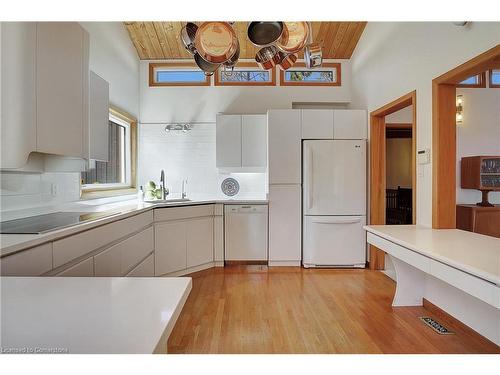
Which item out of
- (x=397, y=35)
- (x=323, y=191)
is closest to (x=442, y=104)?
(x=397, y=35)

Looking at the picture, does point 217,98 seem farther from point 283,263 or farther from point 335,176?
point 283,263

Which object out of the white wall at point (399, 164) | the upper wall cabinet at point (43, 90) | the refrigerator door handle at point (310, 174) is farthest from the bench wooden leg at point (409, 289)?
the white wall at point (399, 164)

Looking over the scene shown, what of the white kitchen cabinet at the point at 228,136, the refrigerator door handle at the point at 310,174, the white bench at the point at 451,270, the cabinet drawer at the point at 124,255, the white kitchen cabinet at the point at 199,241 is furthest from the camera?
the white kitchen cabinet at the point at 228,136

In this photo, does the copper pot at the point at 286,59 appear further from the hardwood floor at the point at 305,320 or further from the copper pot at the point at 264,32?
the hardwood floor at the point at 305,320

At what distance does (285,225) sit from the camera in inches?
151

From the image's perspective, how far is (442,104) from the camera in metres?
2.45

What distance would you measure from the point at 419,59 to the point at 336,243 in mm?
2218

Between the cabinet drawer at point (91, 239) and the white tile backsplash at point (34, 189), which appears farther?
the white tile backsplash at point (34, 189)

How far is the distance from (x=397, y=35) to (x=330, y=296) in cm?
279

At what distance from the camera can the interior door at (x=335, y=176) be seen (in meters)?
3.75

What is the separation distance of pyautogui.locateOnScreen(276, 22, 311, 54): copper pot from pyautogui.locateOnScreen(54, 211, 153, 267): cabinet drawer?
1.64 m

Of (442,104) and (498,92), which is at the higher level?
(498,92)

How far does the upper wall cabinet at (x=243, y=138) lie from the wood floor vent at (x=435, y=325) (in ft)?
8.28
